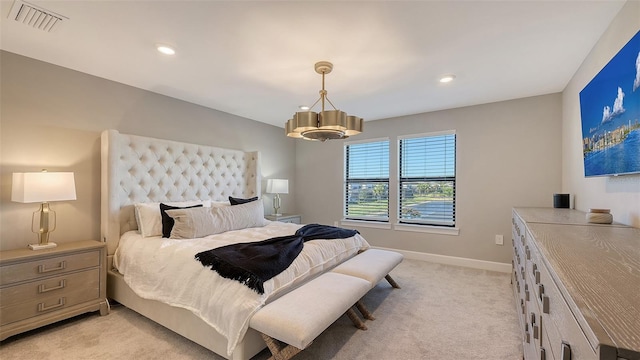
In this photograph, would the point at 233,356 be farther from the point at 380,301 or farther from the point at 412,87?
Answer: the point at 412,87

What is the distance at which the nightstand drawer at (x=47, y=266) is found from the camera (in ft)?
6.89

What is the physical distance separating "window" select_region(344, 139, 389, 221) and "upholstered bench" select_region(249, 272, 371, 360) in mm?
2868

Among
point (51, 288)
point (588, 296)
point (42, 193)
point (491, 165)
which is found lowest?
point (51, 288)

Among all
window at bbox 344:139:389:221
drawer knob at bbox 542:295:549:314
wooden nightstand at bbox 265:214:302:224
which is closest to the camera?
drawer knob at bbox 542:295:549:314

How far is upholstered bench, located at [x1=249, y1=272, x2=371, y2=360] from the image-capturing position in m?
1.56

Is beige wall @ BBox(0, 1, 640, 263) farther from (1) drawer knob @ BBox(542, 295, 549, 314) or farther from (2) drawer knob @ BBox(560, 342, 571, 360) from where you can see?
(2) drawer knob @ BBox(560, 342, 571, 360)

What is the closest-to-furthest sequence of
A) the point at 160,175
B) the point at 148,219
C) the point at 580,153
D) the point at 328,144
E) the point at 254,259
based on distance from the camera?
the point at 254,259
the point at 580,153
the point at 148,219
the point at 160,175
the point at 328,144

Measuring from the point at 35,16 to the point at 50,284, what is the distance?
2.09 meters

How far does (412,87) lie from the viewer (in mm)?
3230

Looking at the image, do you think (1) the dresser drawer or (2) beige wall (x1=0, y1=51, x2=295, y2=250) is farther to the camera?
(2) beige wall (x1=0, y1=51, x2=295, y2=250)

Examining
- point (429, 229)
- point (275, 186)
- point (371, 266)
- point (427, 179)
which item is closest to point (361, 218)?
point (429, 229)

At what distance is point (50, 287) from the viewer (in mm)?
2289

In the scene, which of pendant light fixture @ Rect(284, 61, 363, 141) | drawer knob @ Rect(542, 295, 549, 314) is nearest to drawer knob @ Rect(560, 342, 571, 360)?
drawer knob @ Rect(542, 295, 549, 314)

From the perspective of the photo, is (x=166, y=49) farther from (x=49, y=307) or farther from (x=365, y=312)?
(x=365, y=312)
